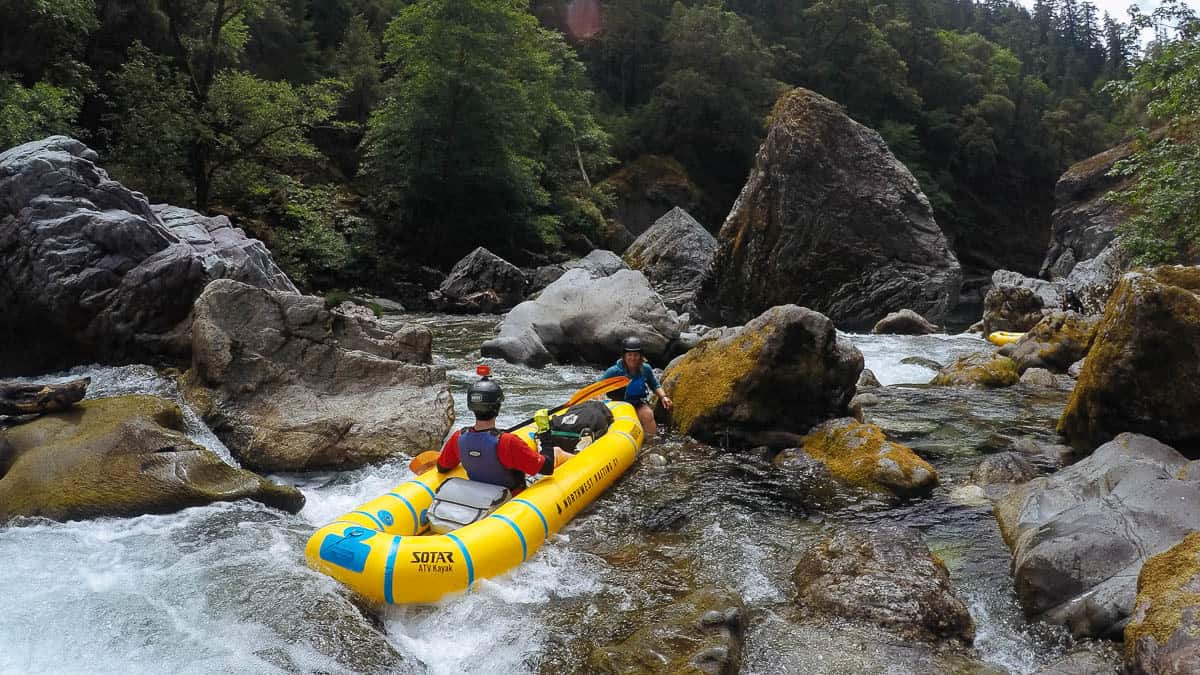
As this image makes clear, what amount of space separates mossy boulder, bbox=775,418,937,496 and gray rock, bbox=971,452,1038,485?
0.43 metres

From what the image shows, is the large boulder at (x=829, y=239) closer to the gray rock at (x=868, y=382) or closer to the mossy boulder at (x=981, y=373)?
the mossy boulder at (x=981, y=373)

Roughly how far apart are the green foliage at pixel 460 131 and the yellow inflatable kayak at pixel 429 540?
1985 cm

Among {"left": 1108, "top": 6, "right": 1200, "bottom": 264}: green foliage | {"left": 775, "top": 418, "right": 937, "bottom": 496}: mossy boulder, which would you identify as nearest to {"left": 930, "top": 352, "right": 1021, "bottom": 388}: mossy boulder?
{"left": 1108, "top": 6, "right": 1200, "bottom": 264}: green foliage

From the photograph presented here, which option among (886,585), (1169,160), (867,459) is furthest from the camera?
(1169,160)

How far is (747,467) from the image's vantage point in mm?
6969

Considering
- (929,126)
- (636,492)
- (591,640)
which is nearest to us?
(591,640)

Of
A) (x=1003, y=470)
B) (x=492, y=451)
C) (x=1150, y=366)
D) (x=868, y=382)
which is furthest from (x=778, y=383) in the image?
(x=868, y=382)

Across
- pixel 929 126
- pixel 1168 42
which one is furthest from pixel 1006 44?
pixel 1168 42

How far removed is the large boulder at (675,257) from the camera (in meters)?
23.3

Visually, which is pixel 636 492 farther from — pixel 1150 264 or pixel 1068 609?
pixel 1150 264

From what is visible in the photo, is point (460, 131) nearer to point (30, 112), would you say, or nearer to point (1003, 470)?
point (30, 112)

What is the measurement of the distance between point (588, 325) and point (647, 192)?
24.9 m

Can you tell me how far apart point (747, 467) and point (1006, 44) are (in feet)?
237

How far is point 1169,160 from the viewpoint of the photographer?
10.9 m
